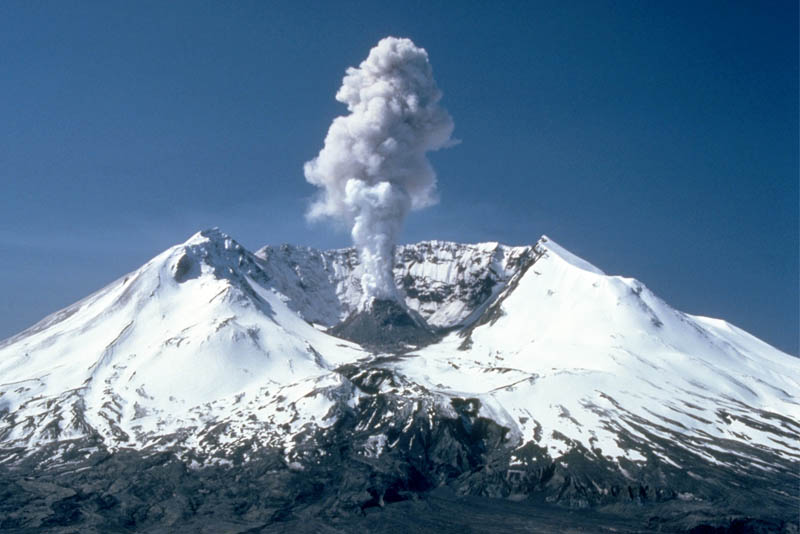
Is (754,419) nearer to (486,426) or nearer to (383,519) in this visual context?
(486,426)

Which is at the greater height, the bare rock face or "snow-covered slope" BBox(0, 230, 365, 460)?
the bare rock face

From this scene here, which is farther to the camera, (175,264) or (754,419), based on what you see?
(175,264)

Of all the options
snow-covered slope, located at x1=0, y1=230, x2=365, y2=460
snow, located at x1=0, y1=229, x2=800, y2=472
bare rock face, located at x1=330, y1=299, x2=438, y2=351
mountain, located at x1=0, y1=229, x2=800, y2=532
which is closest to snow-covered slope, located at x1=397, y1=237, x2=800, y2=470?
snow, located at x1=0, y1=229, x2=800, y2=472

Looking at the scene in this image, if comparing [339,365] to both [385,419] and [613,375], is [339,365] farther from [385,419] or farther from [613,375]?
[613,375]

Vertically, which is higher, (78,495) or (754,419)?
(754,419)

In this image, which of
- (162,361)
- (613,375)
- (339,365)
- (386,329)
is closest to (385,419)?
(339,365)

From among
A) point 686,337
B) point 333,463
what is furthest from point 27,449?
point 686,337

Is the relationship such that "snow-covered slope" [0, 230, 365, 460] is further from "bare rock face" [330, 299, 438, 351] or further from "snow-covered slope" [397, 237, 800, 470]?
"snow-covered slope" [397, 237, 800, 470]

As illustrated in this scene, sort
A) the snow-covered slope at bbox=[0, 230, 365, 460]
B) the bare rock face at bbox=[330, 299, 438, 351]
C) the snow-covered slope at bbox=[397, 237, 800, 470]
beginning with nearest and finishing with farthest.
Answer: the snow-covered slope at bbox=[397, 237, 800, 470]
the snow-covered slope at bbox=[0, 230, 365, 460]
the bare rock face at bbox=[330, 299, 438, 351]
